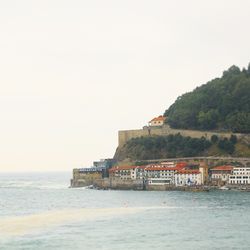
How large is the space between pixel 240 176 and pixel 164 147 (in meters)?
21.6

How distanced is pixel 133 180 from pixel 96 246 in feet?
229

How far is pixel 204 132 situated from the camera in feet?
424

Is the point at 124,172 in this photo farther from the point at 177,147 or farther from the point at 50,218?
the point at 50,218

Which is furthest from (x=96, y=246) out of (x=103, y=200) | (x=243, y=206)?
(x=103, y=200)

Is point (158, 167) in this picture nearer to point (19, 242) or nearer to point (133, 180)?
point (133, 180)

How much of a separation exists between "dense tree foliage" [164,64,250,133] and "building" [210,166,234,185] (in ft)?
50.4

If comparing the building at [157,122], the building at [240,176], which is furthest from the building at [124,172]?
the building at [157,122]

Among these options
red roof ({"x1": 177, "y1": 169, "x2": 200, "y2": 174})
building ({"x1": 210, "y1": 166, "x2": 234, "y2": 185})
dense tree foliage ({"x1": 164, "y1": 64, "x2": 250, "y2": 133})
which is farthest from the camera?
dense tree foliage ({"x1": 164, "y1": 64, "x2": 250, "y2": 133})

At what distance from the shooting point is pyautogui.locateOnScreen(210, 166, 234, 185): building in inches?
4421

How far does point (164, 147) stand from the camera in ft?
425

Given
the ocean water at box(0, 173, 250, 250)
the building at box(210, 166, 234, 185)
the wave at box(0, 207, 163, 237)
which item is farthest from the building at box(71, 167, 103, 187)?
the wave at box(0, 207, 163, 237)

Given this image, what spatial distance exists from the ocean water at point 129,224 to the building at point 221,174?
1886cm

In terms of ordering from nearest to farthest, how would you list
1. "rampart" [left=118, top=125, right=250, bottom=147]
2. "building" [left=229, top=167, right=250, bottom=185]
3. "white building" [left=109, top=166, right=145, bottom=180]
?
"building" [left=229, top=167, right=250, bottom=185] → "white building" [left=109, top=166, right=145, bottom=180] → "rampart" [left=118, top=125, right=250, bottom=147]

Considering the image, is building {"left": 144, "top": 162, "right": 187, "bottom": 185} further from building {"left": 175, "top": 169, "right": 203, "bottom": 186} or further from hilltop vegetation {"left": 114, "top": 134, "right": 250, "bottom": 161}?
hilltop vegetation {"left": 114, "top": 134, "right": 250, "bottom": 161}
